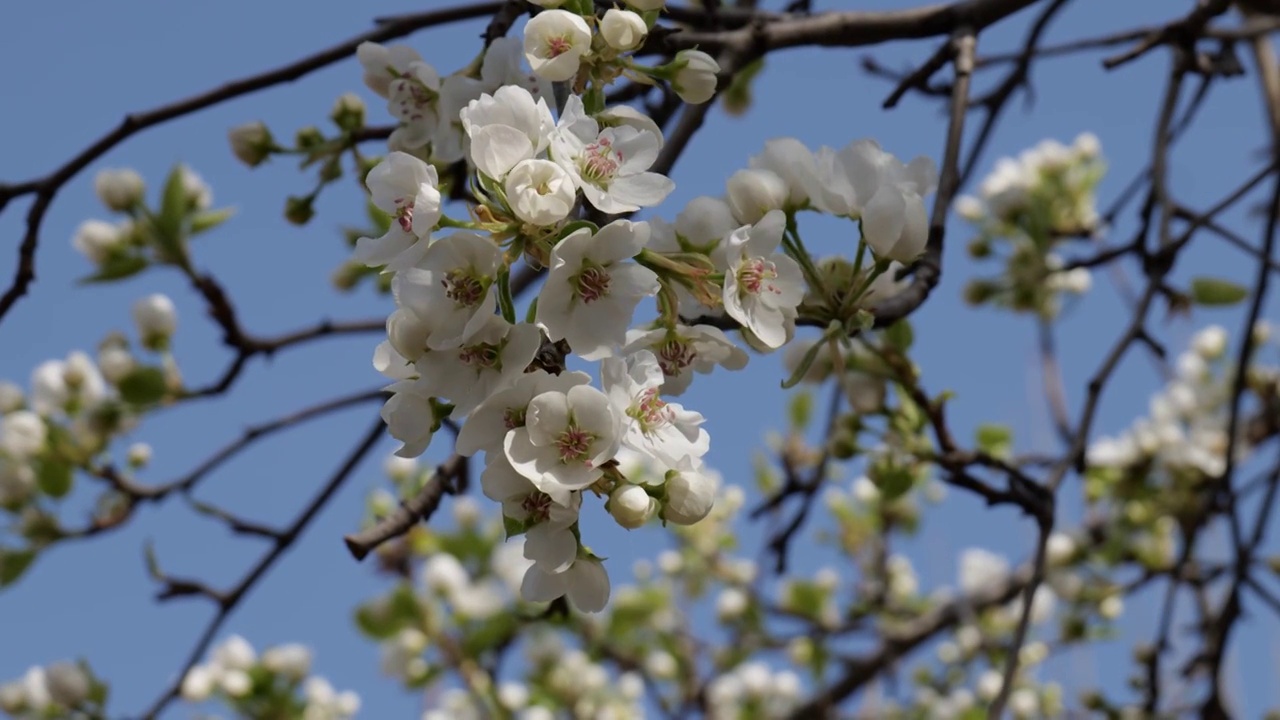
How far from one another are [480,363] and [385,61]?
489mm

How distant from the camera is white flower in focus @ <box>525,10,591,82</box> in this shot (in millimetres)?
839

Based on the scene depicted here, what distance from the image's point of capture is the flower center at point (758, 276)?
0.84 m

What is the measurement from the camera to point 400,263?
29.9 inches

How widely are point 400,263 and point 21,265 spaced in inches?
34.3

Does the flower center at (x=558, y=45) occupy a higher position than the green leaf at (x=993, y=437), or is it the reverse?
the green leaf at (x=993, y=437)

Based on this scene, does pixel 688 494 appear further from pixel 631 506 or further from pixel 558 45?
pixel 558 45

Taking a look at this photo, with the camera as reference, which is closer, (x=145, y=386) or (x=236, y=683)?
(x=145, y=386)

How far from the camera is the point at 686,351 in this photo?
0.87 m

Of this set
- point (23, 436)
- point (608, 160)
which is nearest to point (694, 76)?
point (608, 160)

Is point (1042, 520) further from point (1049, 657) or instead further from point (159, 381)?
point (1049, 657)

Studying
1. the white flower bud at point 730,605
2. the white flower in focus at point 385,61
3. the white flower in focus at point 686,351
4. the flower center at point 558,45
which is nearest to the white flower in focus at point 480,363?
the white flower in focus at point 686,351

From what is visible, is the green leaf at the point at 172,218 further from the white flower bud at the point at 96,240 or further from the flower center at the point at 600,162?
the flower center at the point at 600,162

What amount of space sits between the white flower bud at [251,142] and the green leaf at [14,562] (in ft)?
3.82

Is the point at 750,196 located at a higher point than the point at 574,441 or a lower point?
higher
